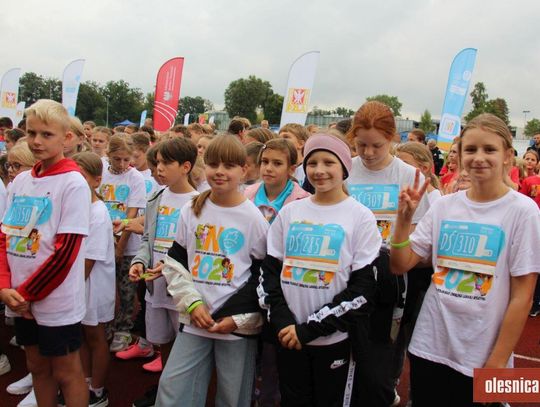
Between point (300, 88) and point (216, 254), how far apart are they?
1002cm

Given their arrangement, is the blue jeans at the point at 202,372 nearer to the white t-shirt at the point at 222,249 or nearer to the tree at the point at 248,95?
the white t-shirt at the point at 222,249

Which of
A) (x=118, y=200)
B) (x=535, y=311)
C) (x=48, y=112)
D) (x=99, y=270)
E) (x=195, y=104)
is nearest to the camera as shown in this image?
Answer: (x=48, y=112)

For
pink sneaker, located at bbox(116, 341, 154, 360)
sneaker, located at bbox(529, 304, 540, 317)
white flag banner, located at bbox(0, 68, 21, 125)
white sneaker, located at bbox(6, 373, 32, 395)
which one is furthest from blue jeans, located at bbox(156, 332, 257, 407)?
white flag banner, located at bbox(0, 68, 21, 125)

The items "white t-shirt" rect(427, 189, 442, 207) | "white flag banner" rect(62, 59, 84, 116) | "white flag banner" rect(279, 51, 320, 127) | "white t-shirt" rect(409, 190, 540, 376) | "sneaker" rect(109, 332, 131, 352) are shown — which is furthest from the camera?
"white flag banner" rect(62, 59, 84, 116)

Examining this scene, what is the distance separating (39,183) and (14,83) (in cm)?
1614

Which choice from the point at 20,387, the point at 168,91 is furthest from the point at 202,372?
the point at 168,91

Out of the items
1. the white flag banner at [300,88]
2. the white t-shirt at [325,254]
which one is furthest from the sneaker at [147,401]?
the white flag banner at [300,88]

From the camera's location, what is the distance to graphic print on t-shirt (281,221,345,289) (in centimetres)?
230

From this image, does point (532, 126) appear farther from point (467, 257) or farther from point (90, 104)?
point (467, 257)

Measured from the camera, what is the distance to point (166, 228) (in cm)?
322

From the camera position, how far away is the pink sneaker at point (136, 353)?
4.22 m

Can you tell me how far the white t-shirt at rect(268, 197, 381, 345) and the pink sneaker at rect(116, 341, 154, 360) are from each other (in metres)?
2.46

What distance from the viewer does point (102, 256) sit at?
325 cm

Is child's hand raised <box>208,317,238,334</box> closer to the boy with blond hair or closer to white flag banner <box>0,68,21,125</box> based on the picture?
the boy with blond hair
